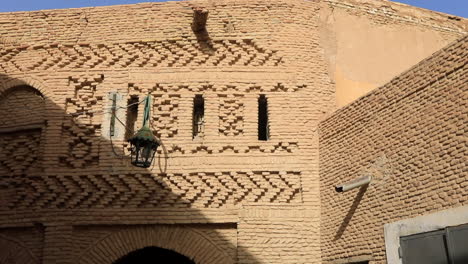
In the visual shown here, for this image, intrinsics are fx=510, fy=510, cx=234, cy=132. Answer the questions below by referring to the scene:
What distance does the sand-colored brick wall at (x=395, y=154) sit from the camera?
537 centimetres

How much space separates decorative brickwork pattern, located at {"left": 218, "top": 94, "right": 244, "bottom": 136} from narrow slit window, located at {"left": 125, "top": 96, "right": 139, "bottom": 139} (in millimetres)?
1345

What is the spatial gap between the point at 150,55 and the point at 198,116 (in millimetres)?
1243

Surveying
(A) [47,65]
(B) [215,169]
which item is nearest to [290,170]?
(B) [215,169]

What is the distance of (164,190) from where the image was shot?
733cm

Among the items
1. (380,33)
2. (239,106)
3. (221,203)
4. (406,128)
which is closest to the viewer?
(406,128)

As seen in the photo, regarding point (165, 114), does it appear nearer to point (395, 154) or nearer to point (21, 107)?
point (21, 107)

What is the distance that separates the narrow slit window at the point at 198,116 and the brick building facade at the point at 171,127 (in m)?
0.05

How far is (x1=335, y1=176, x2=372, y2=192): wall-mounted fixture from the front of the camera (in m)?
6.41

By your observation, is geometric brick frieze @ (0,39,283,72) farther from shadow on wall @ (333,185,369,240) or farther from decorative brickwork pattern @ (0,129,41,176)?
shadow on wall @ (333,185,369,240)

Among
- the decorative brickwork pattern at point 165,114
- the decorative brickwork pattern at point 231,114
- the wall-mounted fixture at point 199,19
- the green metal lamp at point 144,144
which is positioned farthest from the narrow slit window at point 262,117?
the green metal lamp at point 144,144

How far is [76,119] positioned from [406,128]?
4816 millimetres

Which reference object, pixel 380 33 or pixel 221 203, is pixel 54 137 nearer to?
pixel 221 203

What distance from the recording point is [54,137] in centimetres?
770

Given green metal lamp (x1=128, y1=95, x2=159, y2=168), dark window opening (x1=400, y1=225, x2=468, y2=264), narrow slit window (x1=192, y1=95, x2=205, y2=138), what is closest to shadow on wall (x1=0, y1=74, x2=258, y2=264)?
narrow slit window (x1=192, y1=95, x2=205, y2=138)
